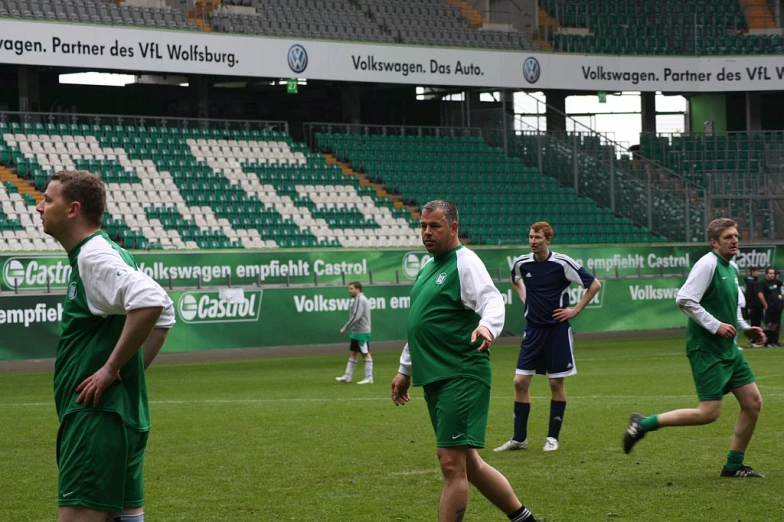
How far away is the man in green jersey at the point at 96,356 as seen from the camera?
546 cm

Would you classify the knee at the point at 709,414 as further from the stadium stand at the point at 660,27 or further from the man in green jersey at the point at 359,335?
the stadium stand at the point at 660,27

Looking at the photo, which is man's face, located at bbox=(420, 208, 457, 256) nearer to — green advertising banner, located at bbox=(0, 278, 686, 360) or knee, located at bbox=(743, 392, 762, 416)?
knee, located at bbox=(743, 392, 762, 416)

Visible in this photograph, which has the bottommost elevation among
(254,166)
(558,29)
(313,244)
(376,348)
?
(376,348)

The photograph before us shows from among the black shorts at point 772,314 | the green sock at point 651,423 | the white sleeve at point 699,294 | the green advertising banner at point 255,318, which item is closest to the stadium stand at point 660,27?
the green advertising banner at point 255,318

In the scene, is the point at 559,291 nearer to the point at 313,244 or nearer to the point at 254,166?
the point at 313,244

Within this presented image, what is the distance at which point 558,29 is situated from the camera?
46.3 m

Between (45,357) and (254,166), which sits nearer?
(45,357)

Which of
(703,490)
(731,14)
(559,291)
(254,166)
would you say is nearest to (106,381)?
(703,490)

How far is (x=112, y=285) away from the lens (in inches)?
215

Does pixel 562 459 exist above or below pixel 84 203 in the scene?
below

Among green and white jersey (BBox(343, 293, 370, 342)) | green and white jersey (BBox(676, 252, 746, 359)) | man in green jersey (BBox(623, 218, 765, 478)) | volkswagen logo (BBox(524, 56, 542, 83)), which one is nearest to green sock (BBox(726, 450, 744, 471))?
man in green jersey (BBox(623, 218, 765, 478))

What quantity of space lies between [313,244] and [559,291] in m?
21.9

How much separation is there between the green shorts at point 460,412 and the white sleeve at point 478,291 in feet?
1.34

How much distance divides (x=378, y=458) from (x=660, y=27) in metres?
38.8
